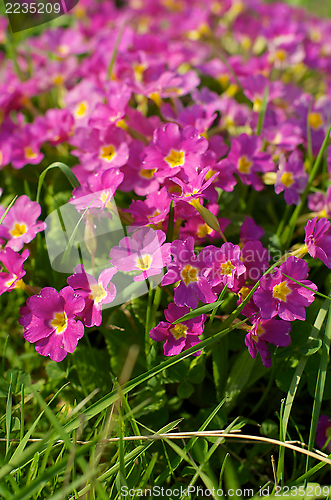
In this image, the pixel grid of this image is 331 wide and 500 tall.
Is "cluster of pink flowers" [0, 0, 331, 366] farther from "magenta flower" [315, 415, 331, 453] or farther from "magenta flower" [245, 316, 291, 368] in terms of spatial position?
"magenta flower" [315, 415, 331, 453]

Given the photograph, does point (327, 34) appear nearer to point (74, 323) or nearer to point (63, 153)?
point (63, 153)

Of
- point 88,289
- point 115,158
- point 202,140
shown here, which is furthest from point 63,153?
point 88,289

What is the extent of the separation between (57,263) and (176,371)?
0.71m

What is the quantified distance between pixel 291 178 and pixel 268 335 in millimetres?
785

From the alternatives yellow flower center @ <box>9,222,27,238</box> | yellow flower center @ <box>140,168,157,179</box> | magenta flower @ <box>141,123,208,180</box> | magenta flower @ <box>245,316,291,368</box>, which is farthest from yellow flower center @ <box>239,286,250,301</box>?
yellow flower center @ <box>9,222,27,238</box>

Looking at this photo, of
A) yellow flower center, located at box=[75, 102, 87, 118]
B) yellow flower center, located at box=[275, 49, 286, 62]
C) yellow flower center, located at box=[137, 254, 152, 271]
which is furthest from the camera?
yellow flower center, located at box=[275, 49, 286, 62]

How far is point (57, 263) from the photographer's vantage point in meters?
1.67

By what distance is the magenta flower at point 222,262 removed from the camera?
1.28m

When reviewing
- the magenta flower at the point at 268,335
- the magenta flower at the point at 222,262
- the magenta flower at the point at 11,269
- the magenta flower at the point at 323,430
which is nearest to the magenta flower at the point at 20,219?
the magenta flower at the point at 11,269

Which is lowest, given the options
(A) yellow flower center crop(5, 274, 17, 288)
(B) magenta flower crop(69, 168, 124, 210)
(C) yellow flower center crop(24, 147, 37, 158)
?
(A) yellow flower center crop(5, 274, 17, 288)

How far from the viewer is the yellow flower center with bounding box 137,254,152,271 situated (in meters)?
1.31

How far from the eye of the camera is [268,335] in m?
1.31

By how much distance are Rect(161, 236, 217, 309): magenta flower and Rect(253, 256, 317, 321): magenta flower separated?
170mm

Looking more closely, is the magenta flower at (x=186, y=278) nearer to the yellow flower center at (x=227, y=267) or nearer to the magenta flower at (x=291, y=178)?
the yellow flower center at (x=227, y=267)
